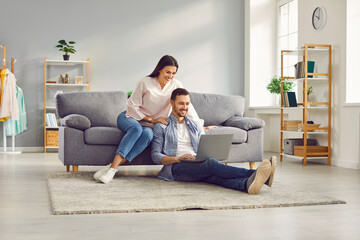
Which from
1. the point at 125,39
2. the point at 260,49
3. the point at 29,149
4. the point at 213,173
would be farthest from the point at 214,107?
the point at 29,149

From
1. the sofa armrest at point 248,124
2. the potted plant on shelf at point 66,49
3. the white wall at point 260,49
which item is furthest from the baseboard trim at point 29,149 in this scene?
the sofa armrest at point 248,124

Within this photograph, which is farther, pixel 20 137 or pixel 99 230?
pixel 20 137

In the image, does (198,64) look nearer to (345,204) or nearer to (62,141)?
(62,141)

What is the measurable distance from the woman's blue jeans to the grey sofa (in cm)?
27

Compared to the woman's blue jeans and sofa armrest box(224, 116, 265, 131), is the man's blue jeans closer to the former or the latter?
the woman's blue jeans

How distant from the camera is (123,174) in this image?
170 inches

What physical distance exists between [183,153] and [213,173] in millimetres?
355

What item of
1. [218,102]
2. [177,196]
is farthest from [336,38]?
[177,196]

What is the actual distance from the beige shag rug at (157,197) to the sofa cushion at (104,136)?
53 cm

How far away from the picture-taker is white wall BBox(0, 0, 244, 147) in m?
7.10

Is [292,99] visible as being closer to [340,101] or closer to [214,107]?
[340,101]

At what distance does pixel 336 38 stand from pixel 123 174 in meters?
2.84

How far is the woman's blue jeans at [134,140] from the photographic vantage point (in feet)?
12.8

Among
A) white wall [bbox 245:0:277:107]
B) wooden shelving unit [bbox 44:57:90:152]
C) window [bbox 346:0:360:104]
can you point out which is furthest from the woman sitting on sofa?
white wall [bbox 245:0:277:107]
